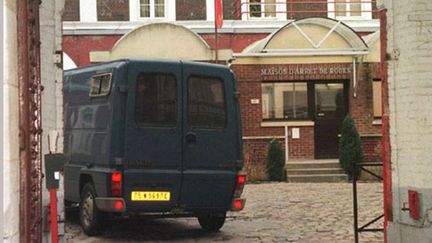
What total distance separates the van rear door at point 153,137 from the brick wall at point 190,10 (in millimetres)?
15204

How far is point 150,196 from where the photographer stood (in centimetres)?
1000

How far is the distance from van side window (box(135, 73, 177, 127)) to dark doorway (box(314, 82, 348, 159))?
12295 mm

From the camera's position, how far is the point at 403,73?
24.7ft

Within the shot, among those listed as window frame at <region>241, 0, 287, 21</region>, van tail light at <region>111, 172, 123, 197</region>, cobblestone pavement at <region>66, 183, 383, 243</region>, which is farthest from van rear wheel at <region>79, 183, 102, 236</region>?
window frame at <region>241, 0, 287, 21</region>

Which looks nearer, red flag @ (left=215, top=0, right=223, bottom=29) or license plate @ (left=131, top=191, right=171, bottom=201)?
license plate @ (left=131, top=191, right=171, bottom=201)

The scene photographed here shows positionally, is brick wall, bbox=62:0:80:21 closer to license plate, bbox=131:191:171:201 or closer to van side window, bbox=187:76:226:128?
van side window, bbox=187:76:226:128

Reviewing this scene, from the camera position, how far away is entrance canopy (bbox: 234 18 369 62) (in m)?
21.3

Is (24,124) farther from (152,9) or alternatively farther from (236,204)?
(152,9)

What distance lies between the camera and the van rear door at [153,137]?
995 cm

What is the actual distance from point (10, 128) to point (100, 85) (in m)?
5.51

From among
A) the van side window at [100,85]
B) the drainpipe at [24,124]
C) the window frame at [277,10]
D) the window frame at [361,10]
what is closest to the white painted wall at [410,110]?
the drainpipe at [24,124]

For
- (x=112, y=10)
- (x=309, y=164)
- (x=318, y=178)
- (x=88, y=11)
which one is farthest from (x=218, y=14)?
(x=318, y=178)

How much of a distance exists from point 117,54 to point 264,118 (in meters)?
4.96

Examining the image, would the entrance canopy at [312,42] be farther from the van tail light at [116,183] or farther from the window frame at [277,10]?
the van tail light at [116,183]
